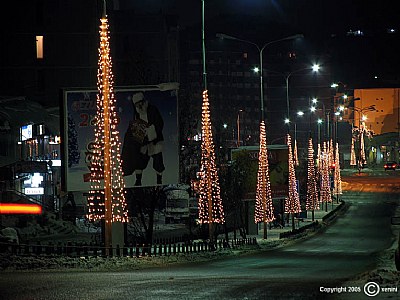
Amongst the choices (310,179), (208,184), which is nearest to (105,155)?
(208,184)

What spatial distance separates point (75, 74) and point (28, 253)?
54.9 metres

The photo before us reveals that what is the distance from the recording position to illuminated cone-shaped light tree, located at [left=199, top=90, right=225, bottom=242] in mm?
34594

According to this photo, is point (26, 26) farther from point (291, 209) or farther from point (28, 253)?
point (28, 253)

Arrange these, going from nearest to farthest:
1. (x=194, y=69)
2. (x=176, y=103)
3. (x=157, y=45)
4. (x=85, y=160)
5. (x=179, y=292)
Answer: (x=179, y=292) < (x=85, y=160) < (x=176, y=103) < (x=157, y=45) < (x=194, y=69)

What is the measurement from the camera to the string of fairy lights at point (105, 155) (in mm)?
28203

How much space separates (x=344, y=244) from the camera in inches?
1759

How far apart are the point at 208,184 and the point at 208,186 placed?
8 centimetres

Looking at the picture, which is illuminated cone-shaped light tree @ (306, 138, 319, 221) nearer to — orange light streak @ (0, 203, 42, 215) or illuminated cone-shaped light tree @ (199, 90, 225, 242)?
orange light streak @ (0, 203, 42, 215)

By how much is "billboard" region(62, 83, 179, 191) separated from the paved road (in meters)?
4.68

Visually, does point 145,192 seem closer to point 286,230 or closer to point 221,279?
point 286,230

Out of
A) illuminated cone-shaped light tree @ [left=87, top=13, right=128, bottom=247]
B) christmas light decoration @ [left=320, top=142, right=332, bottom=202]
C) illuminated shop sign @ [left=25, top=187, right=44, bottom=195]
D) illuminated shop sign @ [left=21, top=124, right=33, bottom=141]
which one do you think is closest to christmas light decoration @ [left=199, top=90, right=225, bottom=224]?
illuminated cone-shaped light tree @ [left=87, top=13, right=128, bottom=247]

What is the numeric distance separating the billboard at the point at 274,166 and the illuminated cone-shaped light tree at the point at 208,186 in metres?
10.9

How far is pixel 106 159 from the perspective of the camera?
28.3 metres

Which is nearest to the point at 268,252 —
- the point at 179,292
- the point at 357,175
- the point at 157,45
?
the point at 179,292
